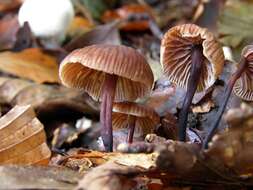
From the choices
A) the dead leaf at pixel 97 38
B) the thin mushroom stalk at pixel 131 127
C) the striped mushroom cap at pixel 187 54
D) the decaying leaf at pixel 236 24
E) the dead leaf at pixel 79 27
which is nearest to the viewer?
the striped mushroom cap at pixel 187 54

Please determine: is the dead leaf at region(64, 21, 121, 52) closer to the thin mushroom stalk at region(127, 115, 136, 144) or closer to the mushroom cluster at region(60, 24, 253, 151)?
the mushroom cluster at region(60, 24, 253, 151)

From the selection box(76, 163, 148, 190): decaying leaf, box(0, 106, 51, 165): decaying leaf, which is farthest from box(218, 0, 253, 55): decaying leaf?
box(76, 163, 148, 190): decaying leaf

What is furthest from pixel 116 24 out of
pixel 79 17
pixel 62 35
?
pixel 79 17

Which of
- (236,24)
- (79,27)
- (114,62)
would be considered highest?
(114,62)

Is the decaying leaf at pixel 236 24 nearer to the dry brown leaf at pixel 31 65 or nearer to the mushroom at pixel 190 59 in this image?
the dry brown leaf at pixel 31 65

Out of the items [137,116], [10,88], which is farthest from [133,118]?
[10,88]

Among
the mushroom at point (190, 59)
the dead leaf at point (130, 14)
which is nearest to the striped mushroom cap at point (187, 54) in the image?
the mushroom at point (190, 59)

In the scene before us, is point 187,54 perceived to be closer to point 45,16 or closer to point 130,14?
point 45,16
